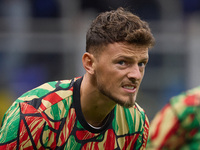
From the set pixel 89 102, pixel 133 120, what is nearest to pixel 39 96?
Answer: pixel 89 102

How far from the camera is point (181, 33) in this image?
865 centimetres

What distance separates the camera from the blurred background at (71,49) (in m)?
8.33

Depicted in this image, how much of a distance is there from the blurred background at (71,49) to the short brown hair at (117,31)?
434 centimetres

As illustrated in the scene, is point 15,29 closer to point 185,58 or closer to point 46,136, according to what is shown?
point 185,58

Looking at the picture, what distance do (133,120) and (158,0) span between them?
498 centimetres

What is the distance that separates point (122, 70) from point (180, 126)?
91cm

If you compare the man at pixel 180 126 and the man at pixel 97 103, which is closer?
the man at pixel 180 126

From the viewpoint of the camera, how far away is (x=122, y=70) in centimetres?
367

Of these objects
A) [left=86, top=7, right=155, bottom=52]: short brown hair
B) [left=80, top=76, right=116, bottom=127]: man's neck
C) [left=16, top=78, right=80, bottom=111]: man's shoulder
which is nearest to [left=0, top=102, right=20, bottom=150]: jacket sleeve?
[left=16, top=78, right=80, bottom=111]: man's shoulder

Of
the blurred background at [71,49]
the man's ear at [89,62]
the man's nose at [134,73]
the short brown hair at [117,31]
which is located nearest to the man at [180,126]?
the man's nose at [134,73]

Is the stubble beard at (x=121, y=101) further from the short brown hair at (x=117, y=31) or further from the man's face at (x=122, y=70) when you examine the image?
the short brown hair at (x=117, y=31)

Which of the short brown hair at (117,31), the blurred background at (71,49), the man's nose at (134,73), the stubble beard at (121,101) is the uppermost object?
the short brown hair at (117,31)

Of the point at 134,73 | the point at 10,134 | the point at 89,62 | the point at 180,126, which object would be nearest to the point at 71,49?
the point at 89,62

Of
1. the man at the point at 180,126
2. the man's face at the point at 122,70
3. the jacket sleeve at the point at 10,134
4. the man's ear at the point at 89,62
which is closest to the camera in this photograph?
the man at the point at 180,126
